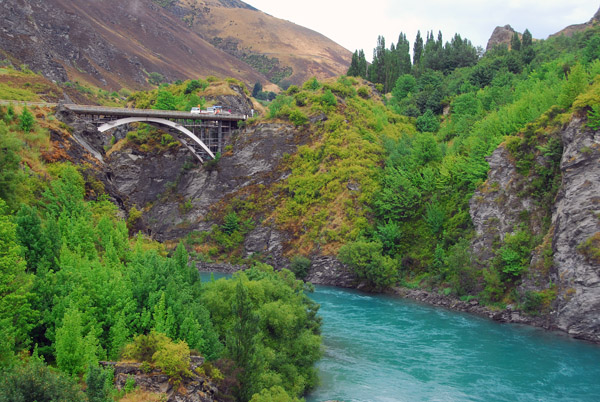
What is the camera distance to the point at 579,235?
3459cm

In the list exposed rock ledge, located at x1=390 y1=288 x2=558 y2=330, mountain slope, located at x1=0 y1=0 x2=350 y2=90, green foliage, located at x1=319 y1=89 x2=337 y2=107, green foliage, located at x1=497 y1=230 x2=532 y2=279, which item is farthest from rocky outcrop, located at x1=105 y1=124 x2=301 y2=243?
mountain slope, located at x1=0 y1=0 x2=350 y2=90

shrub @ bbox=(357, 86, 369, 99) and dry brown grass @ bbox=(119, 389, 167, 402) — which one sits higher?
shrub @ bbox=(357, 86, 369, 99)

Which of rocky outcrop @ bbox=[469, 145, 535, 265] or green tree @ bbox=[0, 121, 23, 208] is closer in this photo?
green tree @ bbox=[0, 121, 23, 208]

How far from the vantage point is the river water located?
2503cm

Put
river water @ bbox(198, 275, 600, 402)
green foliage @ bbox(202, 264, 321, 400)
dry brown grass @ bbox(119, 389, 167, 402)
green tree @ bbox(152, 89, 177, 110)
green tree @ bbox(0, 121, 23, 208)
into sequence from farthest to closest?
green tree @ bbox(152, 89, 177, 110) < river water @ bbox(198, 275, 600, 402) < green tree @ bbox(0, 121, 23, 208) < green foliage @ bbox(202, 264, 321, 400) < dry brown grass @ bbox(119, 389, 167, 402)

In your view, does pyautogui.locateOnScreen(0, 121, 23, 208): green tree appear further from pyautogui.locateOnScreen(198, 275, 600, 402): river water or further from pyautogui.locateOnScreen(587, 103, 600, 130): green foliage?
pyautogui.locateOnScreen(587, 103, 600, 130): green foliage

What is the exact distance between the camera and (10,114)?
28391 millimetres

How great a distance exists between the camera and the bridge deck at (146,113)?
54.4 metres

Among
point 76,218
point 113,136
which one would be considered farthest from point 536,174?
point 113,136

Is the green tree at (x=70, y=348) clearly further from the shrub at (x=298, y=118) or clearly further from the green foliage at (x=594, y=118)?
the shrub at (x=298, y=118)

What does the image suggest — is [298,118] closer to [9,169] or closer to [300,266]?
[300,266]

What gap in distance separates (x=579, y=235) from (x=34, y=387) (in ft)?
108

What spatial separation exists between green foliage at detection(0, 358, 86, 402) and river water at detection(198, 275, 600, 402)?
522 inches

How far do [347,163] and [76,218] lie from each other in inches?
1397
